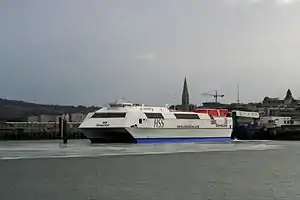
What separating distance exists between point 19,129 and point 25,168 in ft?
253

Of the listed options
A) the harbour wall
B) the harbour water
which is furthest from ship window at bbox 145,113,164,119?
the harbour water

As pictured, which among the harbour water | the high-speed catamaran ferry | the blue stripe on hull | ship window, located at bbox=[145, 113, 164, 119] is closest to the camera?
the harbour water

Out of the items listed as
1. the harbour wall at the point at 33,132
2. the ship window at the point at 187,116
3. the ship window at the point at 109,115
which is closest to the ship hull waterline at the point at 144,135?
the ship window at the point at 187,116

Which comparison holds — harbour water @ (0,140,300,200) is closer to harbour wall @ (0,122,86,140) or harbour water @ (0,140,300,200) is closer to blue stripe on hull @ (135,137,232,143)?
blue stripe on hull @ (135,137,232,143)

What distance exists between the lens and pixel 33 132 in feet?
367

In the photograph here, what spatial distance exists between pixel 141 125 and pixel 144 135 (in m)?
1.74

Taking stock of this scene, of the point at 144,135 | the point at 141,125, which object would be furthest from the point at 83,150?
the point at 144,135

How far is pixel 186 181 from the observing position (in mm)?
30484

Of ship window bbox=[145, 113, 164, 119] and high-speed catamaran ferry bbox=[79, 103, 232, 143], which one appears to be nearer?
high-speed catamaran ferry bbox=[79, 103, 232, 143]

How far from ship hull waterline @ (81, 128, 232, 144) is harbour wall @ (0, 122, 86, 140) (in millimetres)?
19905

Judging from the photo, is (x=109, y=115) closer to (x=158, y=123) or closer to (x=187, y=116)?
(x=158, y=123)

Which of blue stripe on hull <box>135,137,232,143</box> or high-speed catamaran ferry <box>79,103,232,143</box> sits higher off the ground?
high-speed catamaran ferry <box>79,103,232,143</box>

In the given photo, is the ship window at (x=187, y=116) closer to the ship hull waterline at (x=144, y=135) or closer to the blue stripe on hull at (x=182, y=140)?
the ship hull waterline at (x=144, y=135)

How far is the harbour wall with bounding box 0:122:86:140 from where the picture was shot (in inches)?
4277
